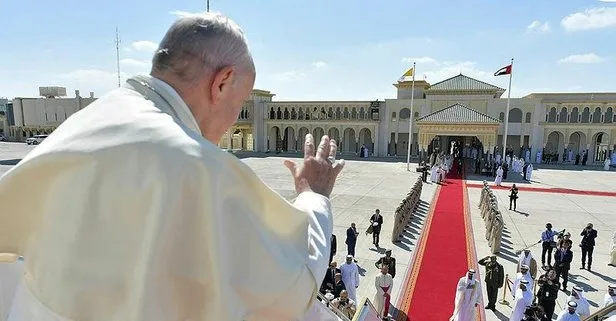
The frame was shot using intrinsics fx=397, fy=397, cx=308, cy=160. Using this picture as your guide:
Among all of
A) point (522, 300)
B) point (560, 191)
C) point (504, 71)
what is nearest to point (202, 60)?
point (522, 300)

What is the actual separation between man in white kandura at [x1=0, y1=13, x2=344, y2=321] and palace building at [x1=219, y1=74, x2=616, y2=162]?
30.8 m

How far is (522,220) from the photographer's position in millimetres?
14914

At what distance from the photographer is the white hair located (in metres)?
1.14

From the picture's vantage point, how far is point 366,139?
4172cm

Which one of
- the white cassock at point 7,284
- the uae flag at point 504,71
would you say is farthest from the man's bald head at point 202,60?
the uae flag at point 504,71

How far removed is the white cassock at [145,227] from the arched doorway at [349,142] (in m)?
40.8

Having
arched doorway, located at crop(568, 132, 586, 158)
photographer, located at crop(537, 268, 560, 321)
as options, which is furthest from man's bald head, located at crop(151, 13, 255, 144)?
arched doorway, located at crop(568, 132, 586, 158)

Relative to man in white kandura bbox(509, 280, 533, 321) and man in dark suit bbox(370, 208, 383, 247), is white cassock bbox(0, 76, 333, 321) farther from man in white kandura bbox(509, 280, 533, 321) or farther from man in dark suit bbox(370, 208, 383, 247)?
man in dark suit bbox(370, 208, 383, 247)

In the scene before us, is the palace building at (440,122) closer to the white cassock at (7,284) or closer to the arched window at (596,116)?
the arched window at (596,116)

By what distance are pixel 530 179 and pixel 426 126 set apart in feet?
26.3

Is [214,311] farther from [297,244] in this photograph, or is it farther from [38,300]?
[38,300]

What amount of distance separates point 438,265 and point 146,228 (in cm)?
1007

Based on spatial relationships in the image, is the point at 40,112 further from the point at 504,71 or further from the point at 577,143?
the point at 577,143

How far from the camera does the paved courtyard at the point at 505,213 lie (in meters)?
9.76
